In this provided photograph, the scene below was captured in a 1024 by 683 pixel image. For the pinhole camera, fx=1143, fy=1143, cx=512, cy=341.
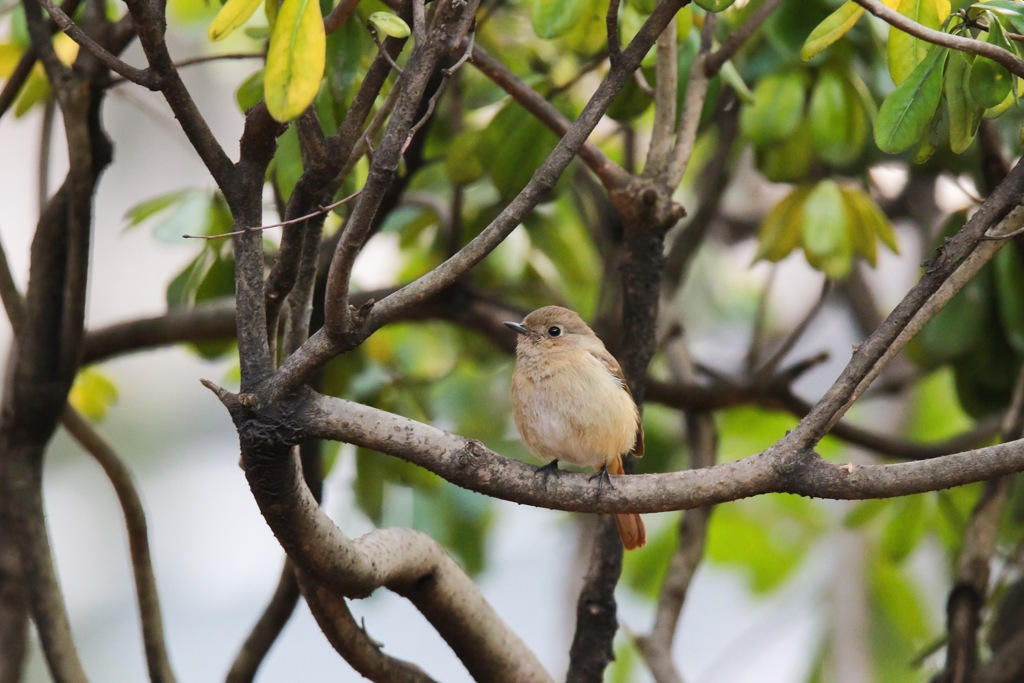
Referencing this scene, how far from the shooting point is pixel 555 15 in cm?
259

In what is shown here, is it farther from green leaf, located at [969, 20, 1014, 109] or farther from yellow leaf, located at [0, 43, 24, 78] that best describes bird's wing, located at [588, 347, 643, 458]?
yellow leaf, located at [0, 43, 24, 78]

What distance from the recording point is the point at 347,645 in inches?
107

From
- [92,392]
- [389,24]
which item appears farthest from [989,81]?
[92,392]

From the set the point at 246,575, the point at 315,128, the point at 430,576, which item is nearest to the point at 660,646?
the point at 430,576

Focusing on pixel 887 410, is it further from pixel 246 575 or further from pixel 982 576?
pixel 246 575

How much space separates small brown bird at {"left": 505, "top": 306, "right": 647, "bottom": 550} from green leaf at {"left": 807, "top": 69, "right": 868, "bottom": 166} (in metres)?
0.94

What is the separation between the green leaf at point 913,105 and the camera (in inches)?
84.4

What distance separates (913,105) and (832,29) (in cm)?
22

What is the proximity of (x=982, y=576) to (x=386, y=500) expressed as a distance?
6.68ft

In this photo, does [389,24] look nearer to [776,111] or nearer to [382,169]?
[382,169]

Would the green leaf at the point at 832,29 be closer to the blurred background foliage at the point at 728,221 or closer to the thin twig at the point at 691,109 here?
the blurred background foliage at the point at 728,221

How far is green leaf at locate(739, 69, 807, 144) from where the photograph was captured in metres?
3.50

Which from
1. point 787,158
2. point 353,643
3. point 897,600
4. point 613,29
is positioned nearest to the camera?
point 613,29

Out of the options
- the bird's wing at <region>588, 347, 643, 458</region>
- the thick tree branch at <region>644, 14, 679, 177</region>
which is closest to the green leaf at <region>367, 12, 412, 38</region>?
the thick tree branch at <region>644, 14, 679, 177</region>
